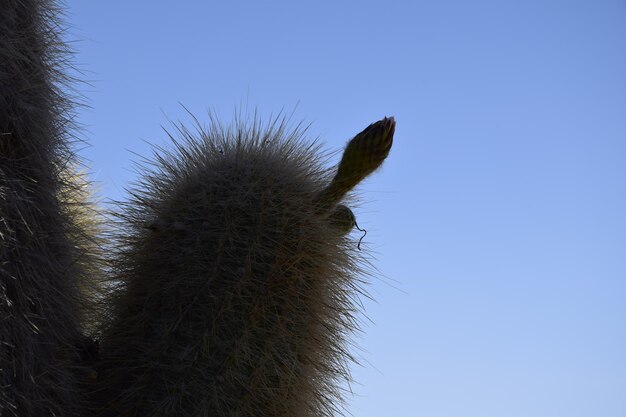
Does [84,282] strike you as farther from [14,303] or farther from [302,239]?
[302,239]

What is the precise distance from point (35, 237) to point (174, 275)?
0.32 metres

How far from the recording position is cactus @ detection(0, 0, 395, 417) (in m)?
1.89

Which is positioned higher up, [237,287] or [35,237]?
[237,287]

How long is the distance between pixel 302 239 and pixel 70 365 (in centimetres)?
59

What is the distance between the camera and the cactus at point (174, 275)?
74.3 inches

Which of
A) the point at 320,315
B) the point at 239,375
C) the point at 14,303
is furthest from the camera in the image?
the point at 320,315

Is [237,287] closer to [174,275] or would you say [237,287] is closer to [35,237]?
[174,275]

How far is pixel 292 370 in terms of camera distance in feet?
6.57

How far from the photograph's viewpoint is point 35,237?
1.90 meters

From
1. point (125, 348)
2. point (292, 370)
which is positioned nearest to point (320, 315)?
point (292, 370)

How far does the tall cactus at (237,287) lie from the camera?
1.96 m

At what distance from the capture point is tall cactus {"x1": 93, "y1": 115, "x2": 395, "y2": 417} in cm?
196

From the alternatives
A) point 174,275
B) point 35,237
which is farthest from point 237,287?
point 35,237

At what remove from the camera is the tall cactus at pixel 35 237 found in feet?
5.94
